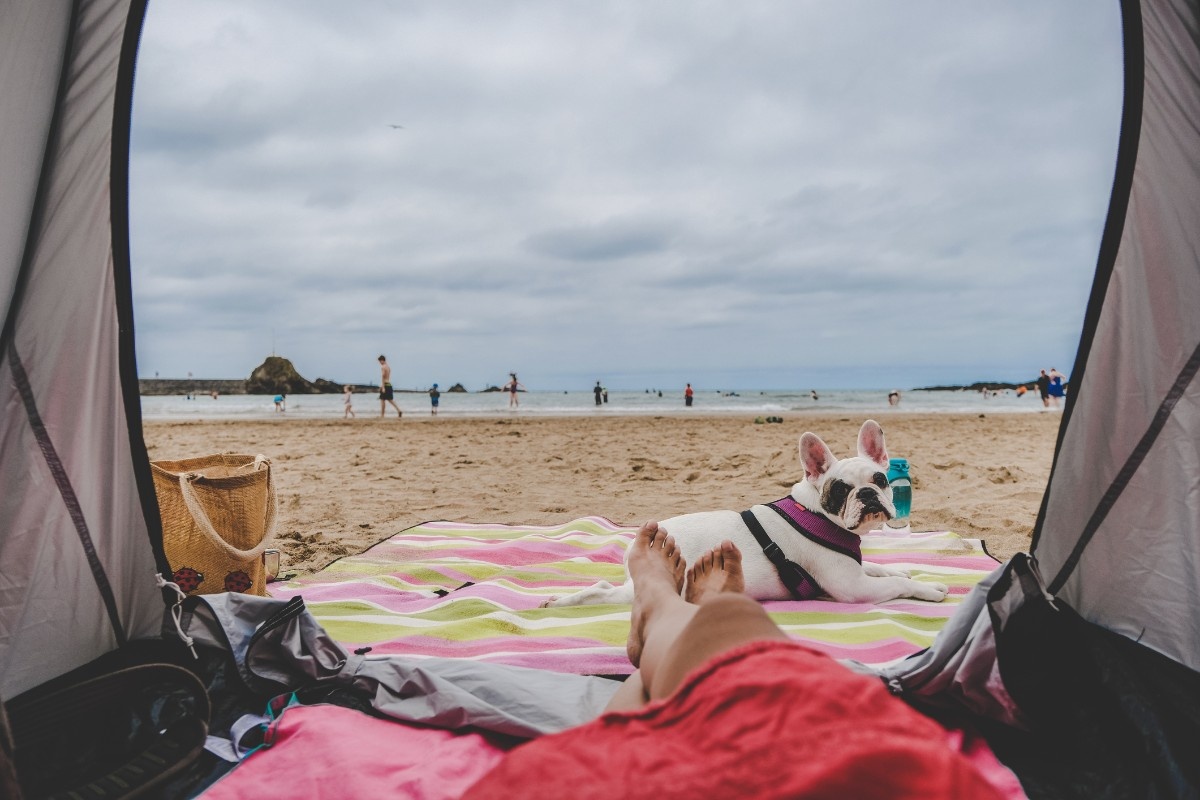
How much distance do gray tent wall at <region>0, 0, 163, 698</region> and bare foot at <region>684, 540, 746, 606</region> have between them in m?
2.28

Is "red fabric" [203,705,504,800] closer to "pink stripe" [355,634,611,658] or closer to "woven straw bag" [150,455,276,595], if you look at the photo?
"pink stripe" [355,634,611,658]

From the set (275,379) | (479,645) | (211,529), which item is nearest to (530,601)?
(479,645)

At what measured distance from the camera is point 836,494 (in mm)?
3432

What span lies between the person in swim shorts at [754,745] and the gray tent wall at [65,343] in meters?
2.31

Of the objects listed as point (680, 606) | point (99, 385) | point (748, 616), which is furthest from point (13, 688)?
point (748, 616)

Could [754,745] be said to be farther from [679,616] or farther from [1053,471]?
[1053,471]

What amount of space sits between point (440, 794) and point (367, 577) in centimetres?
255

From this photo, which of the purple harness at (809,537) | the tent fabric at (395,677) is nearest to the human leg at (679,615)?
the tent fabric at (395,677)

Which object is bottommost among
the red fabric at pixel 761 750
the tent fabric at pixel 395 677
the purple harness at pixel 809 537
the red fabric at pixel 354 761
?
the red fabric at pixel 354 761

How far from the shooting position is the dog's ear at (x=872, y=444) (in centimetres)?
377

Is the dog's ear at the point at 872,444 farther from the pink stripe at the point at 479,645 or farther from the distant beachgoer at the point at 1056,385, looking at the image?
the distant beachgoer at the point at 1056,385

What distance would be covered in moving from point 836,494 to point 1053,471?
3.18ft

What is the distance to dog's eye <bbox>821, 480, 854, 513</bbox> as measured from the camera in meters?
3.41

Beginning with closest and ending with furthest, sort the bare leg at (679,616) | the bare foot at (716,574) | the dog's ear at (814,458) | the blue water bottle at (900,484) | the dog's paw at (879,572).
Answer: the bare leg at (679,616) < the bare foot at (716,574) < the dog's ear at (814,458) < the dog's paw at (879,572) < the blue water bottle at (900,484)
